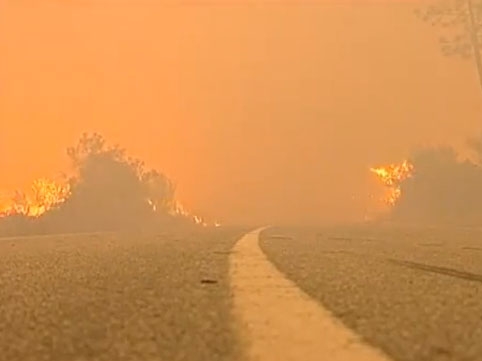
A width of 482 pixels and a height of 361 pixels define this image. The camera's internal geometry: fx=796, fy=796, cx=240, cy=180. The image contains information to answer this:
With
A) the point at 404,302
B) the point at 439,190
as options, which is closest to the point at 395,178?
the point at 439,190

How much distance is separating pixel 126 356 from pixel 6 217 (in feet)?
135

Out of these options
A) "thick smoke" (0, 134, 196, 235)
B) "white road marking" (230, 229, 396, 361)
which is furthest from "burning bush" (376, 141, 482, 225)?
"white road marking" (230, 229, 396, 361)

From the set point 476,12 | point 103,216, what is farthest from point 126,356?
point 103,216

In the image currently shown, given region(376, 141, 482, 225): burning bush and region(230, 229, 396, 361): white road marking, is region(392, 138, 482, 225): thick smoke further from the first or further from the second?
region(230, 229, 396, 361): white road marking

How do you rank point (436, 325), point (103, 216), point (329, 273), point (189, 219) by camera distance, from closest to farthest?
point (436, 325) → point (329, 273) → point (103, 216) → point (189, 219)

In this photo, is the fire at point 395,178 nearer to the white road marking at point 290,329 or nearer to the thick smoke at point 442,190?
the thick smoke at point 442,190

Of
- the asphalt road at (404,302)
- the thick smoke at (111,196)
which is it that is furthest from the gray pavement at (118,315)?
the thick smoke at (111,196)

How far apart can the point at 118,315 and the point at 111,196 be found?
208 feet

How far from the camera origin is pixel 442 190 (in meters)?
44.6

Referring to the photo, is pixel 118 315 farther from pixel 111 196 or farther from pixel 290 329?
pixel 111 196

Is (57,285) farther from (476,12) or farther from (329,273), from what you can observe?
(476,12)

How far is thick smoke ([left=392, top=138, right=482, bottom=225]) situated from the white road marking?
1417 inches

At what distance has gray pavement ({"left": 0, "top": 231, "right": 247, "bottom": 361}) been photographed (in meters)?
2.22

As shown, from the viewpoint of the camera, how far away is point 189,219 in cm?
7900
